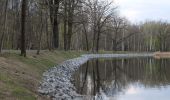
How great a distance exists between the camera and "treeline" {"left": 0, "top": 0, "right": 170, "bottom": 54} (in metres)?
38.2

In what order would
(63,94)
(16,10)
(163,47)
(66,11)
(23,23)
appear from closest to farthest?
1. (63,94)
2. (23,23)
3. (66,11)
4. (16,10)
5. (163,47)

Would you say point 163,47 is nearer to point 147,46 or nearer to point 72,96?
point 147,46

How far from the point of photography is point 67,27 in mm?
77438

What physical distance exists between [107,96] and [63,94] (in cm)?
429

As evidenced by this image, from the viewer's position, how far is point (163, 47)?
136250mm

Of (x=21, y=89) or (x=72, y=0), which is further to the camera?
(x=72, y=0)

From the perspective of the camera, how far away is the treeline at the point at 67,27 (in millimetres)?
38250

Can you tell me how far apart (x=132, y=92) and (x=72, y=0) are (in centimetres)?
3621

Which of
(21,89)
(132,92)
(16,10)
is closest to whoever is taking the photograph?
(21,89)

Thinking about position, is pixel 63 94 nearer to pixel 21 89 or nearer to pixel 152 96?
pixel 21 89

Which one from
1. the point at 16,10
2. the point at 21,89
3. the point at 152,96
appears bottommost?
the point at 152,96

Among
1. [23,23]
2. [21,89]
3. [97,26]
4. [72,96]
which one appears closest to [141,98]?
[72,96]

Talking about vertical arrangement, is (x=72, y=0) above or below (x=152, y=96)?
above

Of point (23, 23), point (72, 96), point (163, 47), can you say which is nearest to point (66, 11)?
point (23, 23)
